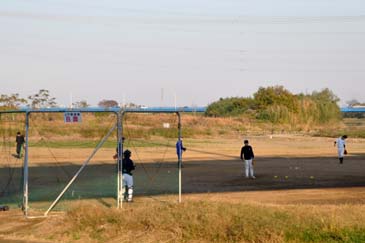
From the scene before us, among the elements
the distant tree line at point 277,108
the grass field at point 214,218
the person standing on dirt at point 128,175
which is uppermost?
the distant tree line at point 277,108

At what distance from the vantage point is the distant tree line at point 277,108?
80.3m

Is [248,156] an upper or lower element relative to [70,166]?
upper

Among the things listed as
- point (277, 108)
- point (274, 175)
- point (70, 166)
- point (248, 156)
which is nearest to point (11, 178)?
point (70, 166)

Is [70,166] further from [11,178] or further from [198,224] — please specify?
[198,224]

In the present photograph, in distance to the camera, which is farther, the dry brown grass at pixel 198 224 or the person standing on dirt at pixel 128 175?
the person standing on dirt at pixel 128 175

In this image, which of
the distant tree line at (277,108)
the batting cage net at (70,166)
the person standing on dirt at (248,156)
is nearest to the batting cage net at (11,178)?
the batting cage net at (70,166)

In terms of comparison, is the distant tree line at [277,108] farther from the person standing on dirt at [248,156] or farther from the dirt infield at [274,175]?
the person standing on dirt at [248,156]

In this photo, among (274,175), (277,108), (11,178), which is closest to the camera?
(11,178)

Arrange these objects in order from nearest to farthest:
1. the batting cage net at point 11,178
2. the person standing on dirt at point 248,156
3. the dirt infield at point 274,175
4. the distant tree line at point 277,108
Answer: the batting cage net at point 11,178 → the dirt infield at point 274,175 → the person standing on dirt at point 248,156 → the distant tree line at point 277,108

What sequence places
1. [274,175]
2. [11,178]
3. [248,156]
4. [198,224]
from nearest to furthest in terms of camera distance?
[198,224], [11,178], [248,156], [274,175]

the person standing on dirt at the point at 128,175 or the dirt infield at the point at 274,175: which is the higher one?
the person standing on dirt at the point at 128,175

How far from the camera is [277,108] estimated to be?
8069 cm

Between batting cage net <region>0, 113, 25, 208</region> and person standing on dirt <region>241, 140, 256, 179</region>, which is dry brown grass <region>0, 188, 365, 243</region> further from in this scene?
person standing on dirt <region>241, 140, 256, 179</region>

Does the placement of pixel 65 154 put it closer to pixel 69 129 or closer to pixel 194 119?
pixel 69 129
